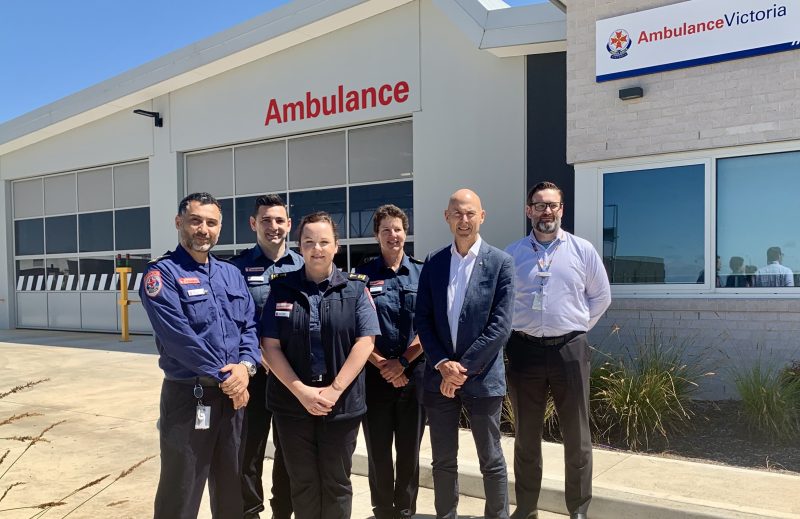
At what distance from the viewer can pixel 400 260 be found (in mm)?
4285

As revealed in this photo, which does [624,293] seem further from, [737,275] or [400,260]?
[400,260]

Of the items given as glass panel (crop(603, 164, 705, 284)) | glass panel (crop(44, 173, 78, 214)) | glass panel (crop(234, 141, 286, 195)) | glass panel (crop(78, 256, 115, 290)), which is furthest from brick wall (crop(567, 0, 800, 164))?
glass panel (crop(44, 173, 78, 214))

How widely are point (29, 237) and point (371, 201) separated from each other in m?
11.2

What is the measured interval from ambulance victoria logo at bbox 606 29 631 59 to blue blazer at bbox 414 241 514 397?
14.4ft

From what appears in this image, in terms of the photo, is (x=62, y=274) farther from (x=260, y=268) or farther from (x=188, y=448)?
(x=188, y=448)

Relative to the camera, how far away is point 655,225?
7258 millimetres

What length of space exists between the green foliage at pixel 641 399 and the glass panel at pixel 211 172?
9.32 meters

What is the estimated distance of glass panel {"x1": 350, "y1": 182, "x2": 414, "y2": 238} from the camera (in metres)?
11.0

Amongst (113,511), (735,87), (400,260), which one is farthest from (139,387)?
(735,87)

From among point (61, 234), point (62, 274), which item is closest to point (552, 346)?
point (62, 274)

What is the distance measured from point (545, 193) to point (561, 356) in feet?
3.33

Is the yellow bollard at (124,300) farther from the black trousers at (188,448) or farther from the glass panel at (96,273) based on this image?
the black trousers at (188,448)

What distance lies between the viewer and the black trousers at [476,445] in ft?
12.1

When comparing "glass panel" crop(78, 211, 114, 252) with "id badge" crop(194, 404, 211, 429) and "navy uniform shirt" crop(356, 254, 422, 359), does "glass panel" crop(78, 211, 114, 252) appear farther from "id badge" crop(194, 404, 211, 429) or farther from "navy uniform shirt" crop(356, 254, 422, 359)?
"id badge" crop(194, 404, 211, 429)
